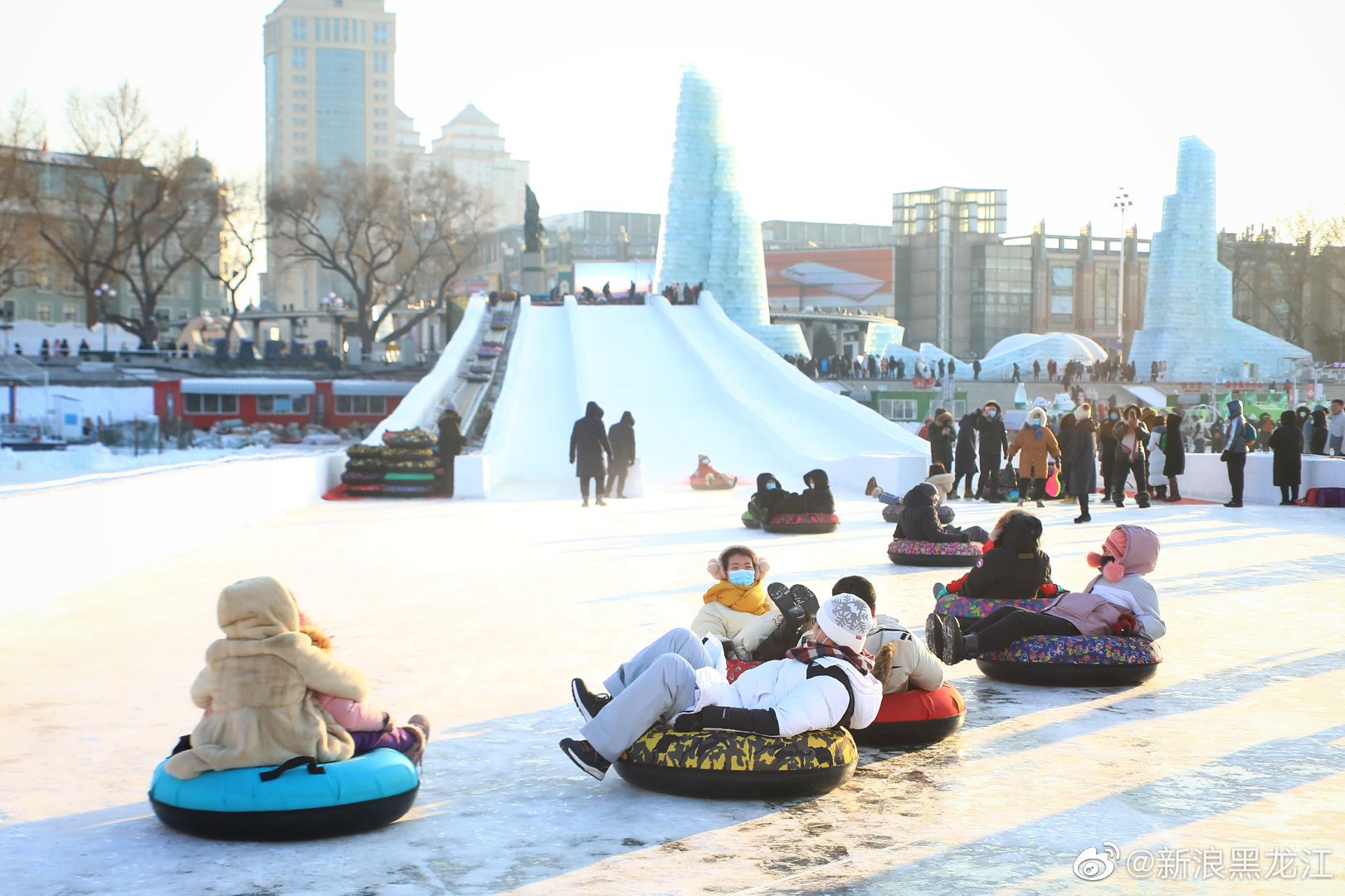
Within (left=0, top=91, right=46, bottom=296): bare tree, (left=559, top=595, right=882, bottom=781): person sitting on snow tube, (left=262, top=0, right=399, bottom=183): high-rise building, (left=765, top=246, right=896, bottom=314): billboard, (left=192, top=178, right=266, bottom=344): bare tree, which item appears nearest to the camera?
(left=559, top=595, right=882, bottom=781): person sitting on snow tube

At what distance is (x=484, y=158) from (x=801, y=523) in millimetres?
184868

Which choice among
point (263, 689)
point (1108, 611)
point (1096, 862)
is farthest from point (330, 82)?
point (1096, 862)

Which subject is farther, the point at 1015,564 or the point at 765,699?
the point at 1015,564

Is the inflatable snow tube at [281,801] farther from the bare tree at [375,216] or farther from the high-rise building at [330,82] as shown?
the high-rise building at [330,82]

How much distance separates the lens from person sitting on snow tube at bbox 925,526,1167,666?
18.8ft

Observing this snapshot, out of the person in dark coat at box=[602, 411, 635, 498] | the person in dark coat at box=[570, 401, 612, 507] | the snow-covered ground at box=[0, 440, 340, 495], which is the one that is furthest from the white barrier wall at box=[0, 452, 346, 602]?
the snow-covered ground at box=[0, 440, 340, 495]

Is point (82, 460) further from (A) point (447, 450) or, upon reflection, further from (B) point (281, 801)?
(B) point (281, 801)

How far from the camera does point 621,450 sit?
1644 centimetres

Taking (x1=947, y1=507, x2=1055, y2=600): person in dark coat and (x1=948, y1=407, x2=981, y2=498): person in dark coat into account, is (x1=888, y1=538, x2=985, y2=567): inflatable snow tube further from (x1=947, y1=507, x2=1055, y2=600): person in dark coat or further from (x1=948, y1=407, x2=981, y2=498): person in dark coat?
(x1=948, y1=407, x2=981, y2=498): person in dark coat

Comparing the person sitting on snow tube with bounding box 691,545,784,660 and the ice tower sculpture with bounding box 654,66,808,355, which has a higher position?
the ice tower sculpture with bounding box 654,66,808,355

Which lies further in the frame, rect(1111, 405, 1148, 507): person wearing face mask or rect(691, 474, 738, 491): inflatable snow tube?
rect(691, 474, 738, 491): inflatable snow tube

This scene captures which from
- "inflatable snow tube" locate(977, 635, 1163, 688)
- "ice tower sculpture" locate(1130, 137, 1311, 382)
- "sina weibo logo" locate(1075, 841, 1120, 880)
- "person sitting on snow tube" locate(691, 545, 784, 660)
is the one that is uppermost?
"ice tower sculpture" locate(1130, 137, 1311, 382)

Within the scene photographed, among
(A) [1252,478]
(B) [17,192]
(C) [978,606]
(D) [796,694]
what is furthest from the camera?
(B) [17,192]

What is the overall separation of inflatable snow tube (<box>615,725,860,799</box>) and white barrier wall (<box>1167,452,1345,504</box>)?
43.5ft
